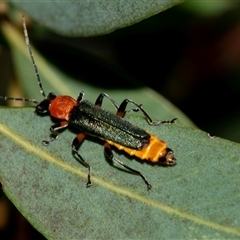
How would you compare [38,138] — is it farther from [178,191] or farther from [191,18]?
[191,18]

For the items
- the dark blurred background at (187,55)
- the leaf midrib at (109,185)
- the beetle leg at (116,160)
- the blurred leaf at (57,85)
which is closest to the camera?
the leaf midrib at (109,185)

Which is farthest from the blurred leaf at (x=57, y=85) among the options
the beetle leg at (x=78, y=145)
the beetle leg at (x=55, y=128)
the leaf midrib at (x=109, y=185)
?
the leaf midrib at (x=109, y=185)

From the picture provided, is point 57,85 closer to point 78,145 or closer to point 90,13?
point 78,145

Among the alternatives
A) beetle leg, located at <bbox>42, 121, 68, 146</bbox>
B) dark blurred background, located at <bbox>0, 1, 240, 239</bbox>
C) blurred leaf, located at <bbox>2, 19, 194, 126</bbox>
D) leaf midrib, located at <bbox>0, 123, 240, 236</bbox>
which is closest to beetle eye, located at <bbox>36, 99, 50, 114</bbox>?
beetle leg, located at <bbox>42, 121, 68, 146</bbox>

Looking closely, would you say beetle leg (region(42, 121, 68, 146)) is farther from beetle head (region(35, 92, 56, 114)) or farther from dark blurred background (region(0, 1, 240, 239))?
dark blurred background (region(0, 1, 240, 239))

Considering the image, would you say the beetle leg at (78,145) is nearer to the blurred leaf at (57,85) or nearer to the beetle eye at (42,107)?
the beetle eye at (42,107)

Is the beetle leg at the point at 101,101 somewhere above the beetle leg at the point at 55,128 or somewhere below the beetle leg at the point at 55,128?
above
